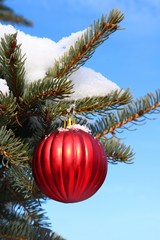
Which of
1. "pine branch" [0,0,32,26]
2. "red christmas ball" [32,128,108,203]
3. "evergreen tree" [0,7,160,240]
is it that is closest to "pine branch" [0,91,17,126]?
"evergreen tree" [0,7,160,240]

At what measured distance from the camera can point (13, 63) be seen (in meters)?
1.83

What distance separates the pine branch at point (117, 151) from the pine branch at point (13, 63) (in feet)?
1.95

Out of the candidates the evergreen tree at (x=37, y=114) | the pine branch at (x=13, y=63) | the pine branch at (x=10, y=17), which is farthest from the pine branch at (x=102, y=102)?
Answer: the pine branch at (x=10, y=17)

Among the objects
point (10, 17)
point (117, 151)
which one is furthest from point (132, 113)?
point (10, 17)

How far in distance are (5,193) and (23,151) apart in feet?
1.73

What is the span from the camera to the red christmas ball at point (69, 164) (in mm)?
1767

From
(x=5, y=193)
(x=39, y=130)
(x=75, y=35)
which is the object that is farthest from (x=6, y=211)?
(x=75, y=35)

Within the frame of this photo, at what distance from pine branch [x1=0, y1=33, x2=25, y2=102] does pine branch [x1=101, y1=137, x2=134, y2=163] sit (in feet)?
1.95

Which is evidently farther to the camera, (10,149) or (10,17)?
(10,149)

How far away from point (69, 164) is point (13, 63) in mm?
498

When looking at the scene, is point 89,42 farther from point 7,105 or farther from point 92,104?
point 7,105

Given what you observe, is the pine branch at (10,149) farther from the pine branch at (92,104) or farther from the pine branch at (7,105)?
the pine branch at (92,104)

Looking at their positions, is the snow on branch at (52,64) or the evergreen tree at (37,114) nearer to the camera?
the evergreen tree at (37,114)

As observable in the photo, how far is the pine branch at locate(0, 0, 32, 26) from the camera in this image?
72 centimetres
